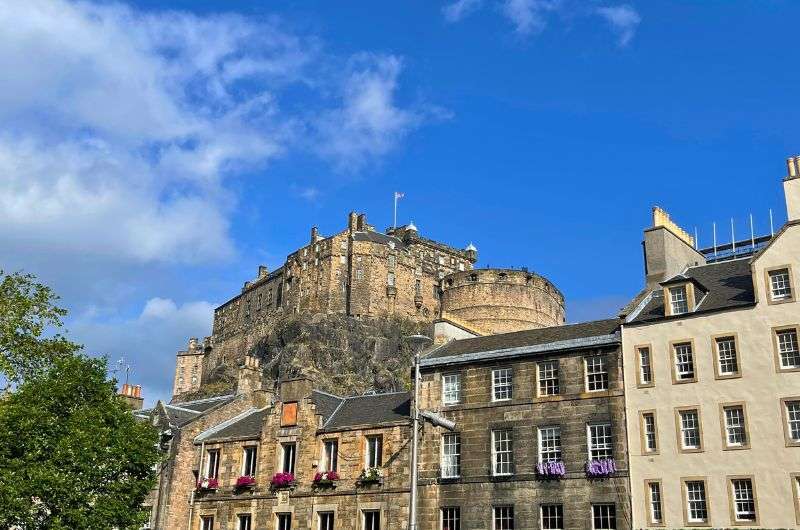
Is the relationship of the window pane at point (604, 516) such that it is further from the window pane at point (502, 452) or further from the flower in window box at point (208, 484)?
the flower in window box at point (208, 484)

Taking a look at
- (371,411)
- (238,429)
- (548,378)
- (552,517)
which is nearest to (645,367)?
(548,378)

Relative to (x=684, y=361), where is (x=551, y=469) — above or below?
below

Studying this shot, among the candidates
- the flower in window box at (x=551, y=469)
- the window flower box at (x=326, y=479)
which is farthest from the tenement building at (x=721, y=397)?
the window flower box at (x=326, y=479)

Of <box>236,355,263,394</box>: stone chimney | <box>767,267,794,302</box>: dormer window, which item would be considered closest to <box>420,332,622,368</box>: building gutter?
<box>767,267,794,302</box>: dormer window

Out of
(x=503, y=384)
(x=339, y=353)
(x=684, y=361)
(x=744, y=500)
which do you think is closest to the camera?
(x=744, y=500)

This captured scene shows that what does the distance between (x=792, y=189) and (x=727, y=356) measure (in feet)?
22.4

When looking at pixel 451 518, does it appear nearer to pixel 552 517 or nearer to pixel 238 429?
pixel 552 517

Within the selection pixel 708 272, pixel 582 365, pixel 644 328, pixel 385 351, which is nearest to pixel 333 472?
pixel 582 365

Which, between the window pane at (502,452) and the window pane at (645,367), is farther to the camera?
the window pane at (502,452)

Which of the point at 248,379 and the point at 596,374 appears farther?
the point at 248,379

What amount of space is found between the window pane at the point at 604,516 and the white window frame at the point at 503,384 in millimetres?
5809

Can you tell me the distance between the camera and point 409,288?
11681 centimetres

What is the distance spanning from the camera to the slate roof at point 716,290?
33062mm

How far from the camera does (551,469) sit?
3388cm
